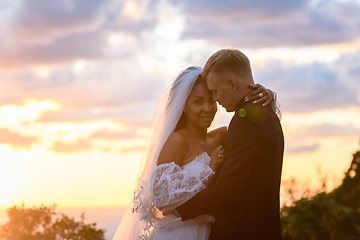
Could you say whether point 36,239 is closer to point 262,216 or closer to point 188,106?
point 188,106

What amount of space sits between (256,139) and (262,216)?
72 centimetres

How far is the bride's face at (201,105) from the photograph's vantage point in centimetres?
459

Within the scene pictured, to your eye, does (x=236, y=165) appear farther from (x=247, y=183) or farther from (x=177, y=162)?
(x=177, y=162)

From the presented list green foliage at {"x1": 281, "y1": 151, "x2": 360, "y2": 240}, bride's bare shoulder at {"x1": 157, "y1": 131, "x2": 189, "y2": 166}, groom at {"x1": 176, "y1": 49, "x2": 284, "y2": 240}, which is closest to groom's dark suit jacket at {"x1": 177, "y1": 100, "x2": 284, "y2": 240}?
groom at {"x1": 176, "y1": 49, "x2": 284, "y2": 240}

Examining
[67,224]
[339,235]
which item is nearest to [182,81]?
[67,224]

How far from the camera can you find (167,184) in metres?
4.09

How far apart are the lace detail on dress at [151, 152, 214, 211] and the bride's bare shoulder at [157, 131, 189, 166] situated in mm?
121

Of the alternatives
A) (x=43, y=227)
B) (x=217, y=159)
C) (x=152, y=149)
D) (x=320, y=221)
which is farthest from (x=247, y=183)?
(x=320, y=221)

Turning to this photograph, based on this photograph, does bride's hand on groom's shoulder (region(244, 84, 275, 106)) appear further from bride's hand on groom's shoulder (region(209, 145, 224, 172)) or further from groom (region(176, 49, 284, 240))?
bride's hand on groom's shoulder (region(209, 145, 224, 172))

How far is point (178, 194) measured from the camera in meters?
3.98

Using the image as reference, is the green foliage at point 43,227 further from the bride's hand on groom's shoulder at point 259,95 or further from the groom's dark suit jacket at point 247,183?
the bride's hand on groom's shoulder at point 259,95

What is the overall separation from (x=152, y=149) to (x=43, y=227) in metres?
4.90

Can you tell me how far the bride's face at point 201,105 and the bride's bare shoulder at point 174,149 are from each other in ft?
0.87

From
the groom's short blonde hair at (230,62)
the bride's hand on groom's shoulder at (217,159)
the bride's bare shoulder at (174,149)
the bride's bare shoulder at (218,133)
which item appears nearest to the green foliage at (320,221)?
the bride's bare shoulder at (218,133)
